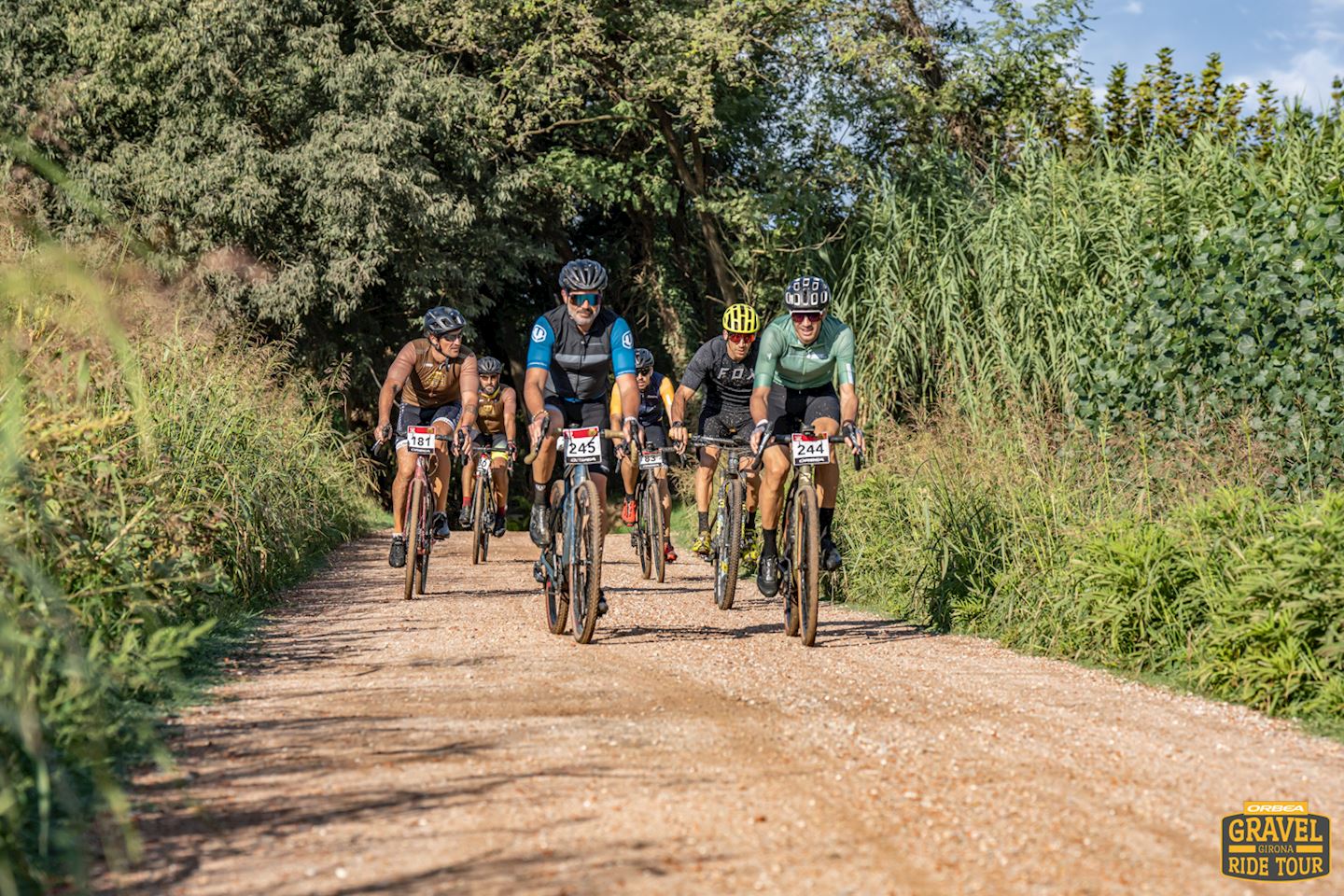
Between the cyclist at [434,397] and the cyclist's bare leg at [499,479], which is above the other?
the cyclist at [434,397]

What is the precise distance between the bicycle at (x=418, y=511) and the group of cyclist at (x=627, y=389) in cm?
11

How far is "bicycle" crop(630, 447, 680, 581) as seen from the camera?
11.8m

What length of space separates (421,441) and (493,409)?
4421 millimetres

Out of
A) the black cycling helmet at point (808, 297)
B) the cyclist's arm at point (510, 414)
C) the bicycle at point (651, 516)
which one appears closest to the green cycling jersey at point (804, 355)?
the black cycling helmet at point (808, 297)

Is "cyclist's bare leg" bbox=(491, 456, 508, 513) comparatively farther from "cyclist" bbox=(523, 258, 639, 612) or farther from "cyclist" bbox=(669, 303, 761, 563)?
"cyclist" bbox=(523, 258, 639, 612)

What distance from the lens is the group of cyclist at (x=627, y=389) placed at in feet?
28.8

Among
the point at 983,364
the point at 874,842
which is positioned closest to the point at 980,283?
the point at 983,364

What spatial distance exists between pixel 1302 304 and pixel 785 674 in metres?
4.82

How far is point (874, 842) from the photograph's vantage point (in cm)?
407

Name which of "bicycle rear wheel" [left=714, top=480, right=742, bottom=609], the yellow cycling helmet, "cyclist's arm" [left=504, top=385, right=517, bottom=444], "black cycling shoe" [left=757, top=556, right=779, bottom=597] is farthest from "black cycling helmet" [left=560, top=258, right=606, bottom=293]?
"cyclist's arm" [left=504, top=385, right=517, bottom=444]

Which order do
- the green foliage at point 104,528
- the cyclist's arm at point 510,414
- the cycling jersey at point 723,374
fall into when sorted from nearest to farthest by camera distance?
the green foliage at point 104,528 < the cycling jersey at point 723,374 < the cyclist's arm at point 510,414

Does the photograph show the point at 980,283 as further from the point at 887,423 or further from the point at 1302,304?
the point at 1302,304

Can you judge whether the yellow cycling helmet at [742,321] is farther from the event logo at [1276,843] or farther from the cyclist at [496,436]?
the event logo at [1276,843]

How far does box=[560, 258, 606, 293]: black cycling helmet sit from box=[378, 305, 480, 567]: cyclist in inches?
72.1
